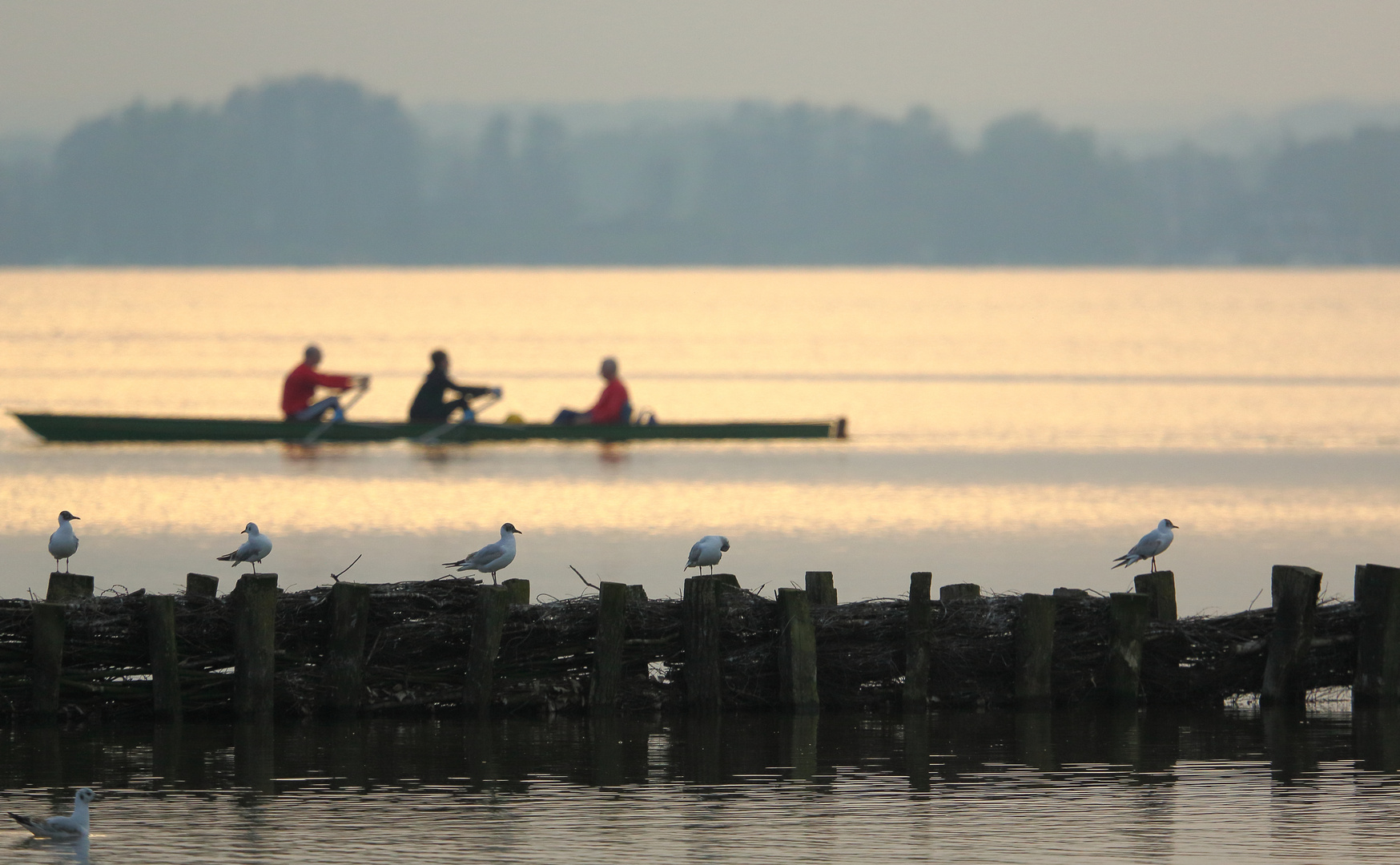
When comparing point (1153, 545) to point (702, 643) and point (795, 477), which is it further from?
point (795, 477)

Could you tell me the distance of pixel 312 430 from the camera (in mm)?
38938

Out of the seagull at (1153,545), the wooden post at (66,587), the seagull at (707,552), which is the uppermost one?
the seagull at (1153,545)

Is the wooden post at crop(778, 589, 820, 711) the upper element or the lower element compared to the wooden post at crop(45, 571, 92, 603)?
lower

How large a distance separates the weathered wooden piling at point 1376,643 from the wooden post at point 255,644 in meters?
8.14

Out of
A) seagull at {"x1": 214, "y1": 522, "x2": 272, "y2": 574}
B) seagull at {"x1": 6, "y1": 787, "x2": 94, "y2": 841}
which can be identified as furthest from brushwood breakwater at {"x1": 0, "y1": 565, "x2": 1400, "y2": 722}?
seagull at {"x1": 6, "y1": 787, "x2": 94, "y2": 841}

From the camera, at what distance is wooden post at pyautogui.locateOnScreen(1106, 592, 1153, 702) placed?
52.6 ft

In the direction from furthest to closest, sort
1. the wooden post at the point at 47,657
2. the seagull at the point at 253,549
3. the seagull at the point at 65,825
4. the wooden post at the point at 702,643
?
1. the seagull at the point at 253,549
2. the wooden post at the point at 702,643
3. the wooden post at the point at 47,657
4. the seagull at the point at 65,825

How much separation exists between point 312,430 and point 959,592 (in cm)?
2362

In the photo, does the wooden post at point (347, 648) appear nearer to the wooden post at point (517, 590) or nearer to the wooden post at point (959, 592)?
the wooden post at point (517, 590)

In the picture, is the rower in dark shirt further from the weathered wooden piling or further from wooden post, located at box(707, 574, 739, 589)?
the weathered wooden piling

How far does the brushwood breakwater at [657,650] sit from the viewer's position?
15.2 metres

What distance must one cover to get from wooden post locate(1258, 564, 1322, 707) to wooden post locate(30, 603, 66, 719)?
8.83 meters

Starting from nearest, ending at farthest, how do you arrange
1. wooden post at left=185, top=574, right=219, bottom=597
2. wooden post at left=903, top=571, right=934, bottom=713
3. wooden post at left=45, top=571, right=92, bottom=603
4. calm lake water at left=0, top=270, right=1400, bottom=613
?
wooden post at left=903, top=571, right=934, bottom=713 → wooden post at left=185, top=574, right=219, bottom=597 → wooden post at left=45, top=571, right=92, bottom=603 → calm lake water at left=0, top=270, right=1400, bottom=613

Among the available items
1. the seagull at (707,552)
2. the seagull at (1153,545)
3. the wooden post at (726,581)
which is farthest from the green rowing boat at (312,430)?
the wooden post at (726,581)
